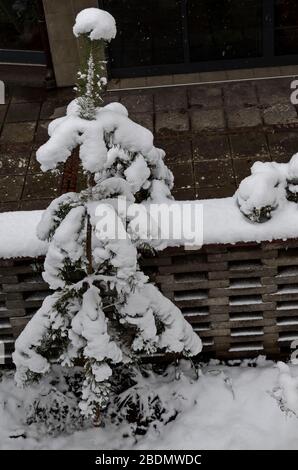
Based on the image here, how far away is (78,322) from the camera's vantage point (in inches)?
169

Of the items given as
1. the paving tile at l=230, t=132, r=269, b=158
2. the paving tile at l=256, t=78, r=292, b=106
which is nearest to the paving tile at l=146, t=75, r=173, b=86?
the paving tile at l=256, t=78, r=292, b=106

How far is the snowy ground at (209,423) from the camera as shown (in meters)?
4.89

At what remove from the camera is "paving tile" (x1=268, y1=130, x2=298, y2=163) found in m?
6.48

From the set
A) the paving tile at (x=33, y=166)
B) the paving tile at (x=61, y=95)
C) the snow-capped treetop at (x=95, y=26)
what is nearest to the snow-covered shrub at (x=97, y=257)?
the snow-capped treetop at (x=95, y=26)

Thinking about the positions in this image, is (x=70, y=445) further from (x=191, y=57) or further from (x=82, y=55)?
(x=191, y=57)

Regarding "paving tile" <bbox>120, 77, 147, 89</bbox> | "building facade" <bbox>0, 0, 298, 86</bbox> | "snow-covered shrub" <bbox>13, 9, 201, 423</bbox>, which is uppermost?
"building facade" <bbox>0, 0, 298, 86</bbox>

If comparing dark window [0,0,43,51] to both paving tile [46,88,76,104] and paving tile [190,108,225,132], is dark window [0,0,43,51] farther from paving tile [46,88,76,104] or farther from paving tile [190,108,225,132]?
paving tile [190,108,225,132]

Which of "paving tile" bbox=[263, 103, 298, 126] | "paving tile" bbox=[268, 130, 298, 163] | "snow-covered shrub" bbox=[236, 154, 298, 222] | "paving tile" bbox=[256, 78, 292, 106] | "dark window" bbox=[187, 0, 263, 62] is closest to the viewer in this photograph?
"snow-covered shrub" bbox=[236, 154, 298, 222]

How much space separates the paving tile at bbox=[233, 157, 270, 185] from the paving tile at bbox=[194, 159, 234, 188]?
0.15 ft

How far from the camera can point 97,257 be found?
4023mm

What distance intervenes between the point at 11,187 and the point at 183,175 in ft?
5.11

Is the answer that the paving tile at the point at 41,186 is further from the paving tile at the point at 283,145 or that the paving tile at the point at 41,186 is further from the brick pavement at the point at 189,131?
the paving tile at the point at 283,145

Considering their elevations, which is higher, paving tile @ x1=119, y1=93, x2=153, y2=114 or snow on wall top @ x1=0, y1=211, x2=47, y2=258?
paving tile @ x1=119, y1=93, x2=153, y2=114
